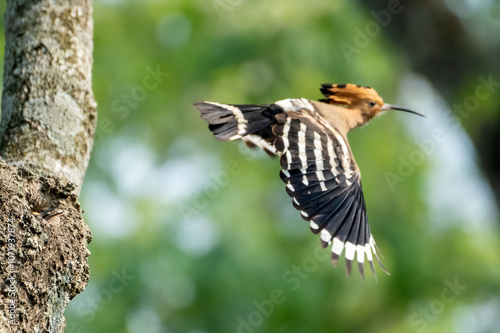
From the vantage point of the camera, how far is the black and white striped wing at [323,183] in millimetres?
3055

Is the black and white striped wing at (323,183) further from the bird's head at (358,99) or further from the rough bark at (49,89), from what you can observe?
Result: the rough bark at (49,89)

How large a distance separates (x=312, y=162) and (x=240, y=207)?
307cm

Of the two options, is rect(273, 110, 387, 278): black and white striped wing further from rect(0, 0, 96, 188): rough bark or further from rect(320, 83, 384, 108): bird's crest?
rect(0, 0, 96, 188): rough bark

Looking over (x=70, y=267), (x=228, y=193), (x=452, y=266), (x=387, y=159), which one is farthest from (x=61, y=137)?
(x=452, y=266)

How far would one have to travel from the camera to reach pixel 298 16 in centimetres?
611

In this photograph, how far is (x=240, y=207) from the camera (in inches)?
243

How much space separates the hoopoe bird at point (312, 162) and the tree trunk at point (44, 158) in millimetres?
653

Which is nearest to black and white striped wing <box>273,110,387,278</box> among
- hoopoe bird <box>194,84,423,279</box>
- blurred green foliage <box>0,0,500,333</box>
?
hoopoe bird <box>194,84,423,279</box>

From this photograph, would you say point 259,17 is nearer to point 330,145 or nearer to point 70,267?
point 330,145

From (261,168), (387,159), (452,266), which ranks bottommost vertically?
(452,266)

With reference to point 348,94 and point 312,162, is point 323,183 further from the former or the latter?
point 348,94

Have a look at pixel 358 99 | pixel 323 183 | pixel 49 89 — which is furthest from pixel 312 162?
pixel 49 89

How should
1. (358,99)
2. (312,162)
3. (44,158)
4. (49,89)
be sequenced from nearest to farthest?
(44,158) → (49,89) → (312,162) → (358,99)

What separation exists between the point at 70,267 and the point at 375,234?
460 centimetres
